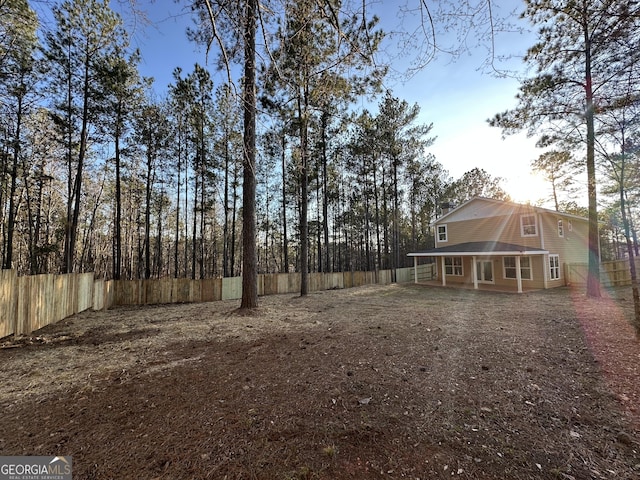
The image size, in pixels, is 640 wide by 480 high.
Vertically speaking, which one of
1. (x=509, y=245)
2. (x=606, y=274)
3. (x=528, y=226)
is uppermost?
(x=528, y=226)

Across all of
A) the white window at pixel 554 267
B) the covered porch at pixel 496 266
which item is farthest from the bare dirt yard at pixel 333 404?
the white window at pixel 554 267

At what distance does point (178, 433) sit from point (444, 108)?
367 cm

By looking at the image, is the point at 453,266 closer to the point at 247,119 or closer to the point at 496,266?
the point at 496,266

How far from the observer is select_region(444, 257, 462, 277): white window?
15236mm

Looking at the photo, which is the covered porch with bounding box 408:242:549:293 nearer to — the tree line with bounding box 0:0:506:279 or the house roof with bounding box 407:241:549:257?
the house roof with bounding box 407:241:549:257

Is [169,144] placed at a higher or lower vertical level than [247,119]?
higher

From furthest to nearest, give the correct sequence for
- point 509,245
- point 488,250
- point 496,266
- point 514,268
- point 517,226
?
1. point 496,266
2. point 517,226
3. point 509,245
4. point 514,268
5. point 488,250

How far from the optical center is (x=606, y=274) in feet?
40.5

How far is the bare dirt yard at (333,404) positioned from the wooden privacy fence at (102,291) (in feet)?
2.40

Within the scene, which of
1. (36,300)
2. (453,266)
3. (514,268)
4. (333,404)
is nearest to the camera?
(333,404)

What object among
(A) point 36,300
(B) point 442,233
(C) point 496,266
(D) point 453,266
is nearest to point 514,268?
(C) point 496,266

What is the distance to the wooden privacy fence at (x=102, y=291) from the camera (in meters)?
4.95

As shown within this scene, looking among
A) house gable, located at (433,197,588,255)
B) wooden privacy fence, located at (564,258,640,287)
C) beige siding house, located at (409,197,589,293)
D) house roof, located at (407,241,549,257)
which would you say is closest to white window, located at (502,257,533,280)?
beige siding house, located at (409,197,589,293)

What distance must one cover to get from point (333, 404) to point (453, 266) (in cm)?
1509
